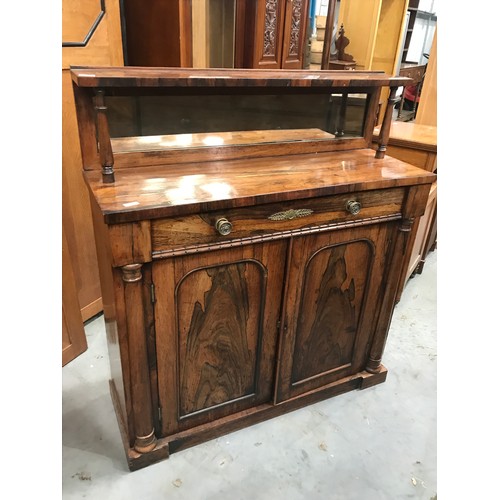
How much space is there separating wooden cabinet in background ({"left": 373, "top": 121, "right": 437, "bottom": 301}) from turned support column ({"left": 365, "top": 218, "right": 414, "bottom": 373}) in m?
0.48

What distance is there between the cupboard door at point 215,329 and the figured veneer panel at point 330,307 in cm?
12

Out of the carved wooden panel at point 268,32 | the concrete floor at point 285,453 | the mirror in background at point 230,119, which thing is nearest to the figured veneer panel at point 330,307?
the concrete floor at point 285,453

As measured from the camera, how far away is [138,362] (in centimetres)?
124

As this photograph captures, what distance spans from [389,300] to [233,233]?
79 cm

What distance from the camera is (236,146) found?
1.35m

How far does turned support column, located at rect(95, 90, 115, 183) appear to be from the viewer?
1027 mm

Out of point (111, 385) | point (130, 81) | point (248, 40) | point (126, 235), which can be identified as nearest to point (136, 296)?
point (126, 235)

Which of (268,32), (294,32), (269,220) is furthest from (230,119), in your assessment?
(294,32)

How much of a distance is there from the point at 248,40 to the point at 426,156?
1.17m

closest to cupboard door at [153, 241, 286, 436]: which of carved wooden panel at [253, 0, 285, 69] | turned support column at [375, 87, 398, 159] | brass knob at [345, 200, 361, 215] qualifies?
brass knob at [345, 200, 361, 215]

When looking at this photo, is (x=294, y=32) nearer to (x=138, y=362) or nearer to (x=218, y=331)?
(x=218, y=331)

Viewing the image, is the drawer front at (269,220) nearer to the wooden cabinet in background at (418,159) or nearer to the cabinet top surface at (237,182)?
the cabinet top surface at (237,182)

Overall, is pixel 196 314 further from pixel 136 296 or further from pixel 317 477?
pixel 317 477

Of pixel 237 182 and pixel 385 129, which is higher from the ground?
pixel 385 129
